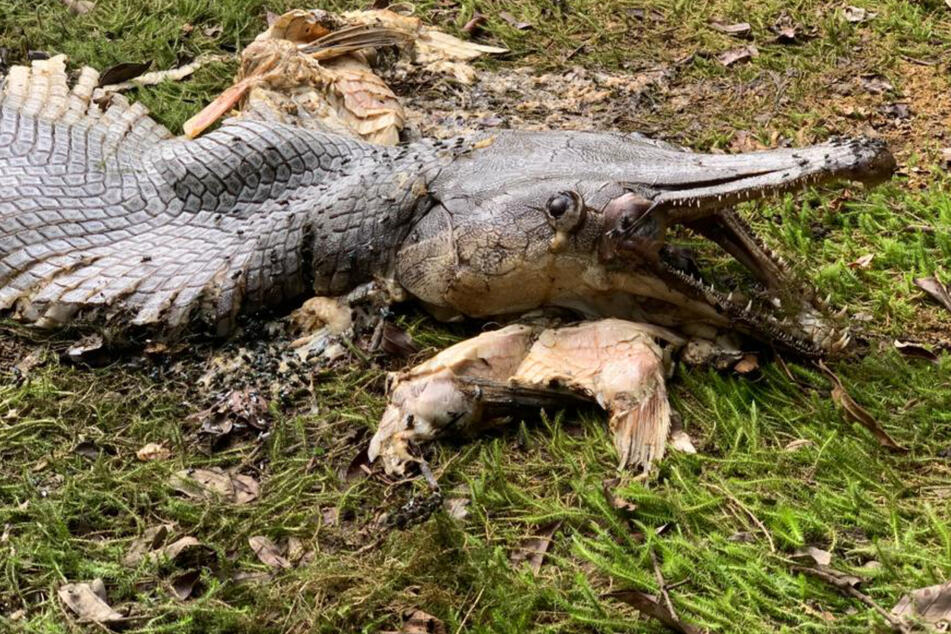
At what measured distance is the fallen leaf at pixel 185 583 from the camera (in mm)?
2974

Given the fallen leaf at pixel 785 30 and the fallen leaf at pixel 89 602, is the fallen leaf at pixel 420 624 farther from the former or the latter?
the fallen leaf at pixel 785 30

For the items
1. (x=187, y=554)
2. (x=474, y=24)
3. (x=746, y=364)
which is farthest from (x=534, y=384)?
(x=474, y=24)

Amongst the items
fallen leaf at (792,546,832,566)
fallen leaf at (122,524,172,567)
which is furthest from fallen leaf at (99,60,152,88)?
fallen leaf at (792,546,832,566)

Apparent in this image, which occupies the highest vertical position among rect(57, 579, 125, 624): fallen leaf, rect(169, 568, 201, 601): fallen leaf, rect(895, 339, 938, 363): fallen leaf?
rect(57, 579, 125, 624): fallen leaf

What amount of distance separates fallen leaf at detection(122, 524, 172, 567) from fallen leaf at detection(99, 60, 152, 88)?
126 inches

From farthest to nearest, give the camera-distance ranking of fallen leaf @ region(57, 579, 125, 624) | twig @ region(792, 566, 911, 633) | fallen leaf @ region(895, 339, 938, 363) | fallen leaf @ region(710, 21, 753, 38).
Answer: fallen leaf @ region(710, 21, 753, 38)
fallen leaf @ region(895, 339, 938, 363)
fallen leaf @ region(57, 579, 125, 624)
twig @ region(792, 566, 911, 633)

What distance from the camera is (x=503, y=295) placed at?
143 inches

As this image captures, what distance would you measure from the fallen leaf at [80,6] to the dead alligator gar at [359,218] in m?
1.47

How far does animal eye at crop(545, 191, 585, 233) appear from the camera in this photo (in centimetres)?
343

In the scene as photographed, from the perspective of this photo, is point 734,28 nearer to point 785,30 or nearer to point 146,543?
point 785,30

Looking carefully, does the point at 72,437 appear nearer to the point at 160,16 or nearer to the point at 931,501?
the point at 931,501

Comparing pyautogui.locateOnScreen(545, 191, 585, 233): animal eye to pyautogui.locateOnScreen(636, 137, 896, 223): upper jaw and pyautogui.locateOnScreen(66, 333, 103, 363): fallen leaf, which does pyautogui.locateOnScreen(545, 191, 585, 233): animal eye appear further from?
pyautogui.locateOnScreen(66, 333, 103, 363): fallen leaf

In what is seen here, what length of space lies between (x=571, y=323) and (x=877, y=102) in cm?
232

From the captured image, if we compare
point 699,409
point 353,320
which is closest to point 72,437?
point 353,320
